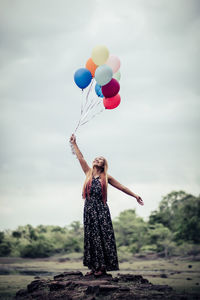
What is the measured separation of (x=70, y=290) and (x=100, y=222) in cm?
119

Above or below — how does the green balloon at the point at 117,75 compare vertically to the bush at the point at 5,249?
above

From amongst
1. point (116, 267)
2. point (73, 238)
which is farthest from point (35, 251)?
point (116, 267)

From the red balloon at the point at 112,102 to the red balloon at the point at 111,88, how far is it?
31 cm

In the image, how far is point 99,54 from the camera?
5.75 metres

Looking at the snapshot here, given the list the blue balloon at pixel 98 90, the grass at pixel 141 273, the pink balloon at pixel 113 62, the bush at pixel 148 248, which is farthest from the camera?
the bush at pixel 148 248

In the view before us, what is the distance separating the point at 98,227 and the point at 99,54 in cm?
324

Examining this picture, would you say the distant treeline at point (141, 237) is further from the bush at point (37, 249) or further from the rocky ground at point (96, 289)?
the rocky ground at point (96, 289)

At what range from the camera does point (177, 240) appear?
23.2 metres

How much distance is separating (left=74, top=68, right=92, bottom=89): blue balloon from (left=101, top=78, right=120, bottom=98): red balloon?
0.48 meters

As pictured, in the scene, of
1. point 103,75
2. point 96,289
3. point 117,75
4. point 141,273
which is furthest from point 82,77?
point 141,273

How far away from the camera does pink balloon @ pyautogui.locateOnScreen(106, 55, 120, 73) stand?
5992mm

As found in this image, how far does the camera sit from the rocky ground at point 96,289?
14.1 feet

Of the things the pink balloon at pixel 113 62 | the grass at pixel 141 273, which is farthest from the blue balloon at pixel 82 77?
the grass at pixel 141 273

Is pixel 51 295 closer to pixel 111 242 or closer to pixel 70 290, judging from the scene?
pixel 70 290
